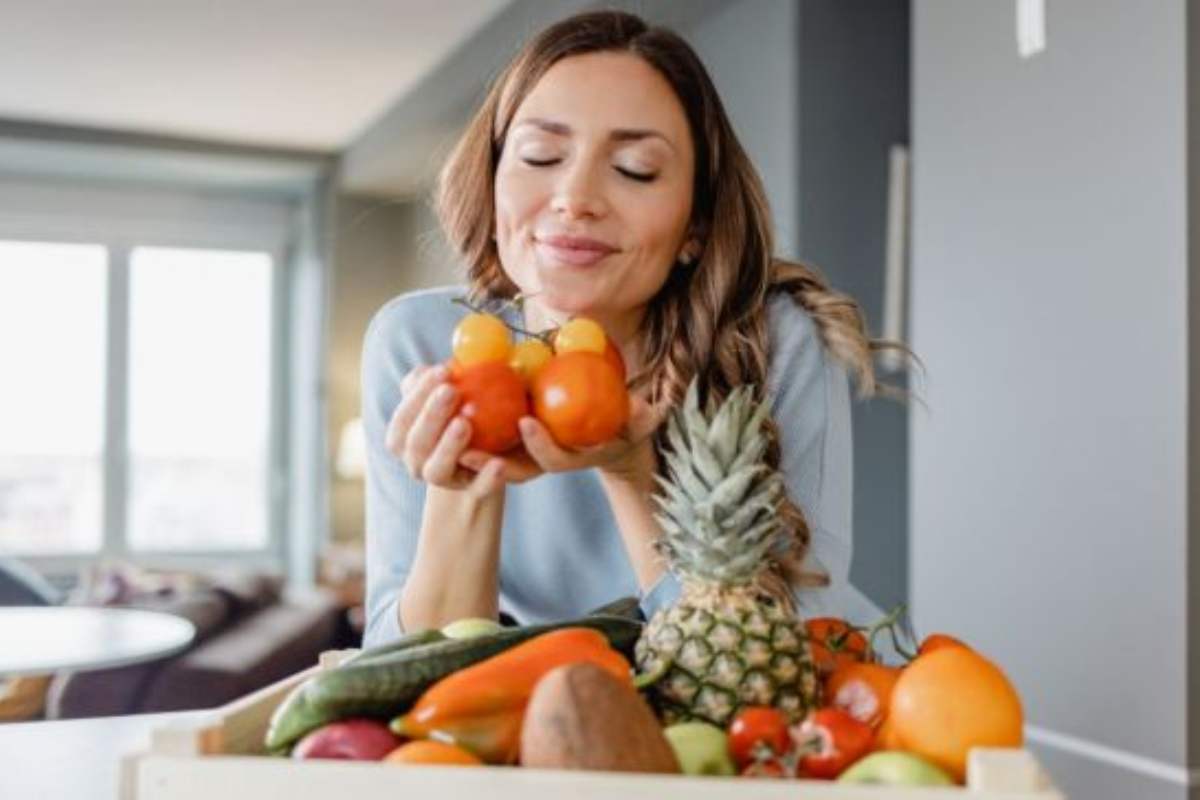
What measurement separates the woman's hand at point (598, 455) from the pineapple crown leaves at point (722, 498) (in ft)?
0.47

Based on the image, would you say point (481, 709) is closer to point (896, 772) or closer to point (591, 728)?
point (591, 728)

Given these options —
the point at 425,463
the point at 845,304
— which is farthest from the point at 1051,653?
the point at 425,463

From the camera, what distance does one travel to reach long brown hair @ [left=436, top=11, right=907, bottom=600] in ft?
4.76

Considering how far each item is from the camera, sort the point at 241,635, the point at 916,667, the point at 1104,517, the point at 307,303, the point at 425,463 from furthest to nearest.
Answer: the point at 307,303
the point at 241,635
the point at 1104,517
the point at 425,463
the point at 916,667

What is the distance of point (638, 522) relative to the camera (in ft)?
4.51

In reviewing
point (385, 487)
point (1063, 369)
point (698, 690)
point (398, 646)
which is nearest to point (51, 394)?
point (1063, 369)

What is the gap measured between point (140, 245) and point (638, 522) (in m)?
8.42

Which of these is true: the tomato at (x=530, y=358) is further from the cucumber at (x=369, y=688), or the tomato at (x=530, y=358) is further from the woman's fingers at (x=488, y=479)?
the cucumber at (x=369, y=688)

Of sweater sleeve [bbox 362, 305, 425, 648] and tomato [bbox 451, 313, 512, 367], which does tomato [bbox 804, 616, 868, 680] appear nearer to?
tomato [bbox 451, 313, 512, 367]

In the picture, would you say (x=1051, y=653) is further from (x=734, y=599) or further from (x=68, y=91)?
(x=68, y=91)

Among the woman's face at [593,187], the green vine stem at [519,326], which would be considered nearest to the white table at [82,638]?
the green vine stem at [519,326]

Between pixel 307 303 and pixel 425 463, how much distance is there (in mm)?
8278

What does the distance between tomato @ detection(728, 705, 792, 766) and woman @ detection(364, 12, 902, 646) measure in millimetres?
359

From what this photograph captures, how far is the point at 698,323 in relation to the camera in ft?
4.92
